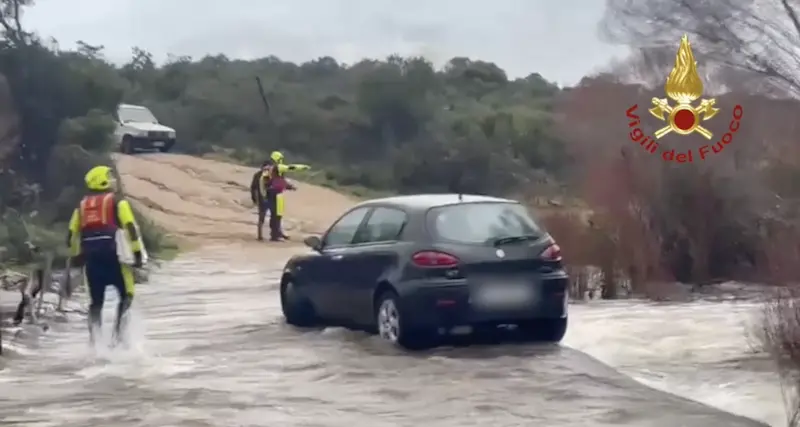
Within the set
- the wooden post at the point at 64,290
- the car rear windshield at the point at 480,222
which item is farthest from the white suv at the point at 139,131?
the car rear windshield at the point at 480,222

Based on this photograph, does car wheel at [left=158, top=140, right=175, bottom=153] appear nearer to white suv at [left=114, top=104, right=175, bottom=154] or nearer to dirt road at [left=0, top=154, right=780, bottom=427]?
white suv at [left=114, top=104, right=175, bottom=154]

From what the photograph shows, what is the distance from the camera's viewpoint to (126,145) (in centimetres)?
2725

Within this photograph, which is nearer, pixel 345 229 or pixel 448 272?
pixel 448 272

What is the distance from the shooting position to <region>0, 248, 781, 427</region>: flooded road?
8.66m

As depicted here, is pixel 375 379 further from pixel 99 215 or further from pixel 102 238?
pixel 99 215

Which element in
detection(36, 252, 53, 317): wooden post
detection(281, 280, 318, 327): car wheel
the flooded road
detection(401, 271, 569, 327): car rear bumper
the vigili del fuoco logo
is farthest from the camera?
the vigili del fuoco logo

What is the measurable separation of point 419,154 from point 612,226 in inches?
274

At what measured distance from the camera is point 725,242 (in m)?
18.3

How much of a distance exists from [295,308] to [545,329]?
2.69 meters

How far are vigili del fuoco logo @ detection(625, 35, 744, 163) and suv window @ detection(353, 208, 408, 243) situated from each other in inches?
279

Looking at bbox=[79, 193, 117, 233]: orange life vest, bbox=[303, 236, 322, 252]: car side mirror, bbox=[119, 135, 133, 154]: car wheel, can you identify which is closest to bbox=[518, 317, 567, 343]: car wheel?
bbox=[303, 236, 322, 252]: car side mirror

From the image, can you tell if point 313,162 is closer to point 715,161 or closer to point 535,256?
point 715,161

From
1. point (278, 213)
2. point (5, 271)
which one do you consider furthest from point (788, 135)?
point (5, 271)

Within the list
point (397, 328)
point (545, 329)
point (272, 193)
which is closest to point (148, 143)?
point (272, 193)
